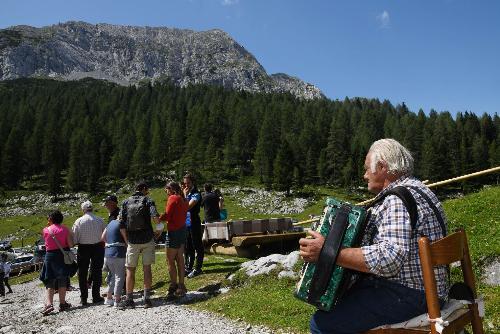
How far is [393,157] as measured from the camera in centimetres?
398

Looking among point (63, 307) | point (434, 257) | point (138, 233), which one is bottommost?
point (63, 307)

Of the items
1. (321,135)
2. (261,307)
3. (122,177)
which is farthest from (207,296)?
(321,135)

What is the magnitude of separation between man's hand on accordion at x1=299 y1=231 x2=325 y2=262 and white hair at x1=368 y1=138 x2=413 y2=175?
0.94 m

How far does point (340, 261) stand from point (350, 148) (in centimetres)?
14549

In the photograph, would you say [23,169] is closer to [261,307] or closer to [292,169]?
[292,169]

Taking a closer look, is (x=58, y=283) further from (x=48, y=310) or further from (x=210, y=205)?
(x=210, y=205)

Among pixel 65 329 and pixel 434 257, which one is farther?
pixel 65 329

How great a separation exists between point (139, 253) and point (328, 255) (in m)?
8.56

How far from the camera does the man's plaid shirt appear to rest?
3.45 metres

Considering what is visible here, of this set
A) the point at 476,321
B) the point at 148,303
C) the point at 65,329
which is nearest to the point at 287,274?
the point at 148,303

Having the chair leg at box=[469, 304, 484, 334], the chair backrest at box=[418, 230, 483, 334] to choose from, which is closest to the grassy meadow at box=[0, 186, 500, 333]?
the chair leg at box=[469, 304, 484, 334]

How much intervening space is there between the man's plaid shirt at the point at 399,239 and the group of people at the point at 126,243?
26.9ft

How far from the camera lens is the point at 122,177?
14038cm

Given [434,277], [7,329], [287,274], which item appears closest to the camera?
[434,277]
